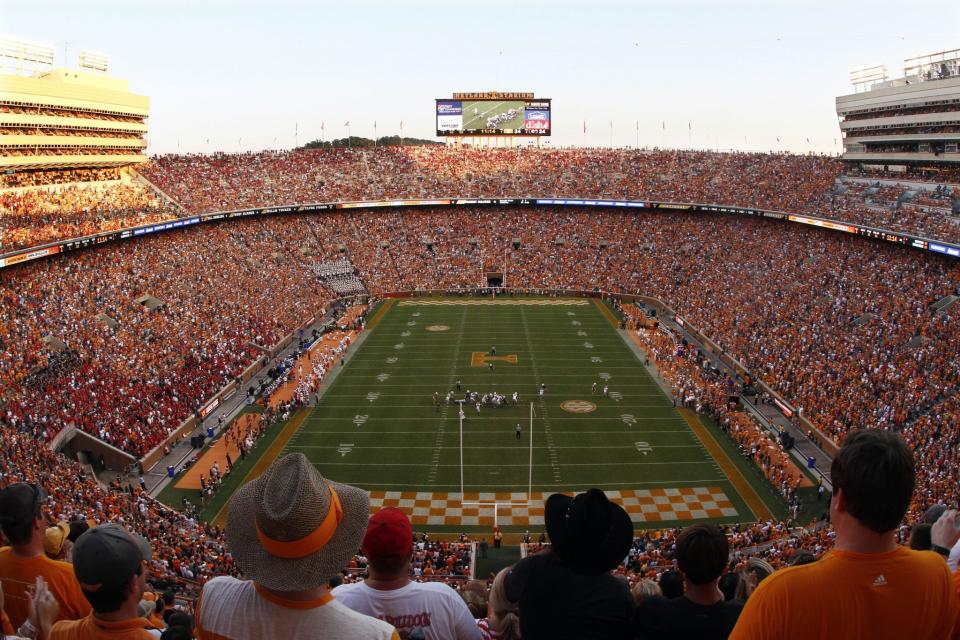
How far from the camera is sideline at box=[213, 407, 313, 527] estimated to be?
21.7 metres

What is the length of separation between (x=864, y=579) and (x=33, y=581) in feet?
14.1

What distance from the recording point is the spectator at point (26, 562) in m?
4.00

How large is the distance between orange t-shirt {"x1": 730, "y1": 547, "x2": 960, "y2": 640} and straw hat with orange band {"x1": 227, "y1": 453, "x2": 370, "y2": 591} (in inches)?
58.3

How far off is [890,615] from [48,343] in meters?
33.8

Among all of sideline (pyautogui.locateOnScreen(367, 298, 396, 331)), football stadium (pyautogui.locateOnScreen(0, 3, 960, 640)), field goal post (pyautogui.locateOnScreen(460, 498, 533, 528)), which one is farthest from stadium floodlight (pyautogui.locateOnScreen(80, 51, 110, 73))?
field goal post (pyautogui.locateOnScreen(460, 498, 533, 528))

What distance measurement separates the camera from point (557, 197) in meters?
64.1

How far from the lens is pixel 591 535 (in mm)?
3074

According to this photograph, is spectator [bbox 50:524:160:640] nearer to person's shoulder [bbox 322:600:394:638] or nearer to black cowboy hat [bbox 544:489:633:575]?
person's shoulder [bbox 322:600:394:638]

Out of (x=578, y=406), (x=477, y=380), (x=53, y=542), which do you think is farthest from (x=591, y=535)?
(x=477, y=380)

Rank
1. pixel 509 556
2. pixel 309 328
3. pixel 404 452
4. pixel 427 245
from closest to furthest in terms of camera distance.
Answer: pixel 509 556 → pixel 404 452 → pixel 309 328 → pixel 427 245

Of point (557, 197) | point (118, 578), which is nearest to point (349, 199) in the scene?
point (557, 197)

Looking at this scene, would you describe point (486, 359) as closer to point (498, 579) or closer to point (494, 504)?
point (494, 504)

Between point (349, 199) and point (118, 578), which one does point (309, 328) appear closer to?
point (349, 199)

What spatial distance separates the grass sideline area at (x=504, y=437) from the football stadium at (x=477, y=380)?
16cm
